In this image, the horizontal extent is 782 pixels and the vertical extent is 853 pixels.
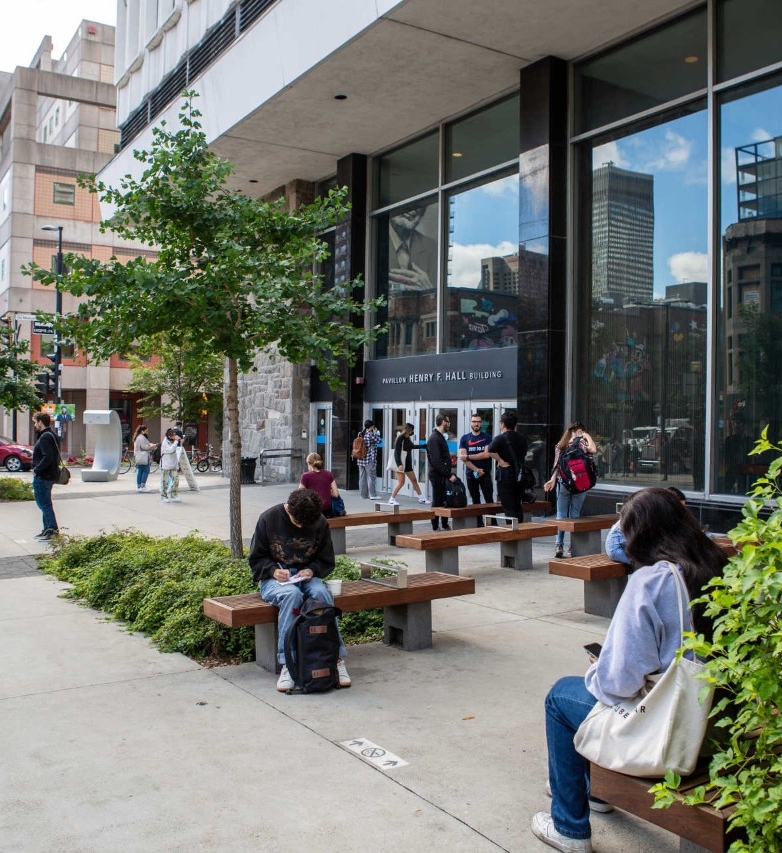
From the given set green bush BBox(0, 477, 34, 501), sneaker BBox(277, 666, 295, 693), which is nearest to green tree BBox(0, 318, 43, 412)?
green bush BBox(0, 477, 34, 501)

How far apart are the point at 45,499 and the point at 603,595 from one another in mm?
8487

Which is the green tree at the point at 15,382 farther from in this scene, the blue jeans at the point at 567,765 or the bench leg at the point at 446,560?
the blue jeans at the point at 567,765

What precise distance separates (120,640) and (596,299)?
10033 mm

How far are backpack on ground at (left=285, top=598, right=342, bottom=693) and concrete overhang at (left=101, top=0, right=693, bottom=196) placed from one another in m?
10.2

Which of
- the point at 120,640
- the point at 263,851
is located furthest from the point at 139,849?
the point at 120,640

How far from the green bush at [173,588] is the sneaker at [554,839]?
3206 millimetres

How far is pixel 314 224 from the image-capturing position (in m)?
8.70

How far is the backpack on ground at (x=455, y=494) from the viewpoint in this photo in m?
12.0

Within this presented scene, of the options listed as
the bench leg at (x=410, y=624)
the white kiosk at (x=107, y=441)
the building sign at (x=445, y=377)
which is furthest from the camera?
the white kiosk at (x=107, y=441)

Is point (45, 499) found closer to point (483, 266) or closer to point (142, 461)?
point (142, 461)

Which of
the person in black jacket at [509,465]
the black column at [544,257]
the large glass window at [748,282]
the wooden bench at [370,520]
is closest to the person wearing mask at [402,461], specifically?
the black column at [544,257]

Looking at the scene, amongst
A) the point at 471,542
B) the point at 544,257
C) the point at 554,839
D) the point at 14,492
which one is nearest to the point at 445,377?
the point at 544,257

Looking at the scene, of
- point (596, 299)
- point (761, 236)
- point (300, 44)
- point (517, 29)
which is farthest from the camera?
point (300, 44)

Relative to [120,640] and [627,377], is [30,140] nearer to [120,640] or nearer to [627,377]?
[627,377]
